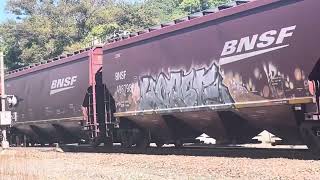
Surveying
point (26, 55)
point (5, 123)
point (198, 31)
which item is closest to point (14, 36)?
point (26, 55)

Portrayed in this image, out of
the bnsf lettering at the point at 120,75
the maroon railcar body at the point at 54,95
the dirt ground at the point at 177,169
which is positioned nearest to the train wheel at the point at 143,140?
the bnsf lettering at the point at 120,75

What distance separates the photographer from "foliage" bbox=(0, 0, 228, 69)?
58938 mm

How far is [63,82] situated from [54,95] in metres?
1.16

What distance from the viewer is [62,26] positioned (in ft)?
201

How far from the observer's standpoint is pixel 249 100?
13.6m

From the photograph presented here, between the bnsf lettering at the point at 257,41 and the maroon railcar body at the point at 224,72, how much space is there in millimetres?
24

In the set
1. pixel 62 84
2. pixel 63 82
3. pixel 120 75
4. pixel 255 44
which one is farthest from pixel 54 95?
pixel 255 44

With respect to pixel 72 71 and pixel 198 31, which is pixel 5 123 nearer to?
pixel 72 71

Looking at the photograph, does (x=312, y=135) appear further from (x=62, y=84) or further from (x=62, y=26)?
(x=62, y=26)

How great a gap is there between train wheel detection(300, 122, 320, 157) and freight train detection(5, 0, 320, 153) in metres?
0.02

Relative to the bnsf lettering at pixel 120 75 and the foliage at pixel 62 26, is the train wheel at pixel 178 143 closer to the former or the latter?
the bnsf lettering at pixel 120 75

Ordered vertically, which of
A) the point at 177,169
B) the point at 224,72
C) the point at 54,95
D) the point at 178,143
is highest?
the point at 54,95

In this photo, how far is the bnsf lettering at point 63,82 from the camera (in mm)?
21659

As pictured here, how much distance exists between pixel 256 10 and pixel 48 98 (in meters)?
13.3
